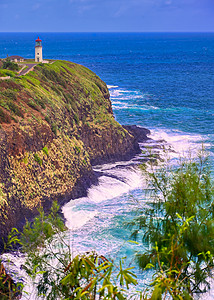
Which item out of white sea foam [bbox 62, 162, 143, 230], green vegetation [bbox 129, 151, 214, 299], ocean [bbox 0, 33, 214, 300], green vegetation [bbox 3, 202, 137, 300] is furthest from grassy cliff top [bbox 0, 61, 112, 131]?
green vegetation [bbox 3, 202, 137, 300]

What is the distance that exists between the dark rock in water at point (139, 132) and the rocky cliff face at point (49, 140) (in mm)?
4055

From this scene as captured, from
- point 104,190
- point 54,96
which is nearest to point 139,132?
point 54,96

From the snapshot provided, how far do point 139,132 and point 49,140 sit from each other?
21829 millimetres

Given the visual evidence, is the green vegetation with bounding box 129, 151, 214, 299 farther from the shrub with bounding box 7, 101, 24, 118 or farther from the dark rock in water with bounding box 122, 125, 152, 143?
the dark rock in water with bounding box 122, 125, 152, 143

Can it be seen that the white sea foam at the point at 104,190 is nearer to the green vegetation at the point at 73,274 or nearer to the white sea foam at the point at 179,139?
the white sea foam at the point at 179,139

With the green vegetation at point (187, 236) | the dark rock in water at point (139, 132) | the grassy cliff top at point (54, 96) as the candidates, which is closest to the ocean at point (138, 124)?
the dark rock in water at point (139, 132)

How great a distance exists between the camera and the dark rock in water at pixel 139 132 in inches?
1994

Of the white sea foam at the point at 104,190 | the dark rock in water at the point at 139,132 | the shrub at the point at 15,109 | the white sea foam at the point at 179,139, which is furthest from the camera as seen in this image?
the dark rock in water at the point at 139,132

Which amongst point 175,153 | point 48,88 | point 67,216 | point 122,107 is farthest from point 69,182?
point 122,107

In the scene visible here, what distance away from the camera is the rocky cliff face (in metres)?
28.4

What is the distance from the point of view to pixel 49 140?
109 feet

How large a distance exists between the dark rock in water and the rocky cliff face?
4.06m

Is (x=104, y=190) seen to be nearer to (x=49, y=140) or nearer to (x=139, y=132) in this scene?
(x=49, y=140)

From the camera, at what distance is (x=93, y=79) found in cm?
5544
